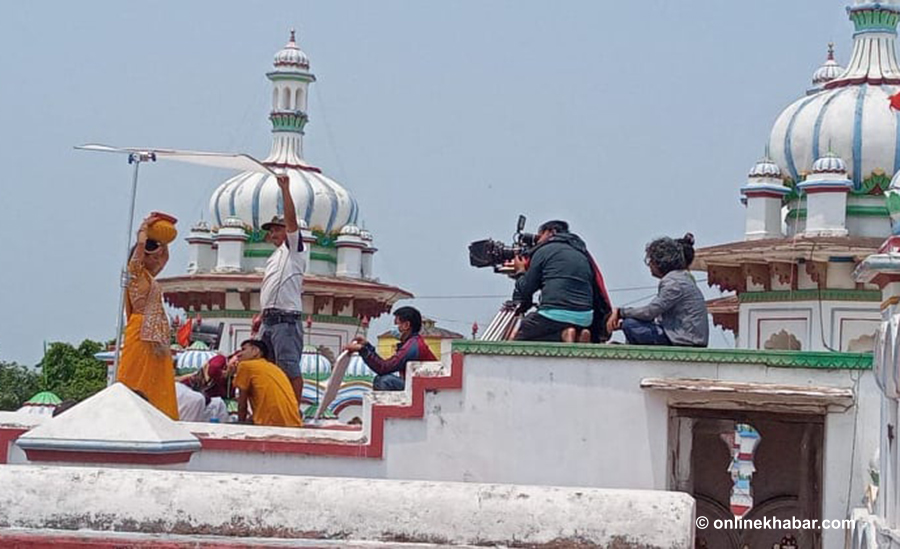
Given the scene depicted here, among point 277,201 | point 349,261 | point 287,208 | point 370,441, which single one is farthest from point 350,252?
point 370,441

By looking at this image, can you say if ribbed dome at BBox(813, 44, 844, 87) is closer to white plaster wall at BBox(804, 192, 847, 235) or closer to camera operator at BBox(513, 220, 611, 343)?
white plaster wall at BBox(804, 192, 847, 235)

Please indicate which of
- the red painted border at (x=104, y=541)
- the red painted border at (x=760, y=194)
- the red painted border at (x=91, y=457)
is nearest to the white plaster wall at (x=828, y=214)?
the red painted border at (x=760, y=194)

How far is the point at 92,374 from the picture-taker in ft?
147

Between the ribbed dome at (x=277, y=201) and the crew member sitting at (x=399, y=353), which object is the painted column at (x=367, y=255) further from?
the crew member sitting at (x=399, y=353)

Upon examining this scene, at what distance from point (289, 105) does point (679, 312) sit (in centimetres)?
2236

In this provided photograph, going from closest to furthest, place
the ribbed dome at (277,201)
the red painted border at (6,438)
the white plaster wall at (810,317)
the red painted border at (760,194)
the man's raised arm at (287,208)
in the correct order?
the red painted border at (6,438) < the man's raised arm at (287,208) < the white plaster wall at (810,317) < the red painted border at (760,194) < the ribbed dome at (277,201)

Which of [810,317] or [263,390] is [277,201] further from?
[263,390]

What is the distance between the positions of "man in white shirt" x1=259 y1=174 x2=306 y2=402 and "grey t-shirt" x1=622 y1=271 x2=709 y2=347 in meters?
2.56

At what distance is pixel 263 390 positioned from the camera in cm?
1153

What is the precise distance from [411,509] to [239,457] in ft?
12.5

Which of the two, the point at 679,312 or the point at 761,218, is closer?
the point at 679,312

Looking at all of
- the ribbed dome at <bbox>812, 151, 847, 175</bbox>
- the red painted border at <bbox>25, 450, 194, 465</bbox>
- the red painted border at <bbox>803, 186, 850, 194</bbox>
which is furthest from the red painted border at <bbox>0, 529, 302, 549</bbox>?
the ribbed dome at <bbox>812, 151, 847, 175</bbox>

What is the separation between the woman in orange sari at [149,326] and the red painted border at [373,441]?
1.50 ft

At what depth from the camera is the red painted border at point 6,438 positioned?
11.0 m
